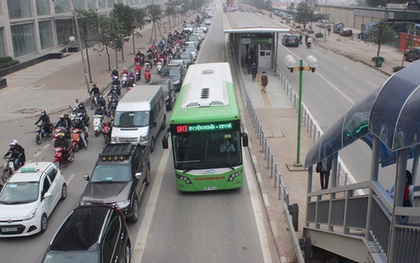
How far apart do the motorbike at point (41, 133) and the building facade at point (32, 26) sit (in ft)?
68.6

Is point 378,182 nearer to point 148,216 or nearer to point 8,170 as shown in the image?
point 148,216

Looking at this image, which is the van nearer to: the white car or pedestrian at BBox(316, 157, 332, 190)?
the white car

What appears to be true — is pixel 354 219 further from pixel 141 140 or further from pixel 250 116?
pixel 250 116

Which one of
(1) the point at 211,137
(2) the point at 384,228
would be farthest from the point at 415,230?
(1) the point at 211,137

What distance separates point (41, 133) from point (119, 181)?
9278 millimetres

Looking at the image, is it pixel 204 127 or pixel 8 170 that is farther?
pixel 8 170

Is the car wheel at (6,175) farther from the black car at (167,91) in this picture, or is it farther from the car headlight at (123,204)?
the black car at (167,91)

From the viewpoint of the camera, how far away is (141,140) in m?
17.5

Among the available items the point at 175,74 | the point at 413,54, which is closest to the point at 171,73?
the point at 175,74

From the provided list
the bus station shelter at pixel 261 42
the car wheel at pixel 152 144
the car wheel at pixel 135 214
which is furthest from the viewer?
the bus station shelter at pixel 261 42

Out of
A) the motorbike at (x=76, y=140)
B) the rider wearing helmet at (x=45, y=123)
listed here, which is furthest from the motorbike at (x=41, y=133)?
the motorbike at (x=76, y=140)

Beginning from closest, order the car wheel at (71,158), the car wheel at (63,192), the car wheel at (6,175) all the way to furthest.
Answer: the car wheel at (63,192)
the car wheel at (6,175)
the car wheel at (71,158)

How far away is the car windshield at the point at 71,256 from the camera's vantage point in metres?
8.46

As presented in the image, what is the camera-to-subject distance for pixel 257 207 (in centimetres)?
1327
